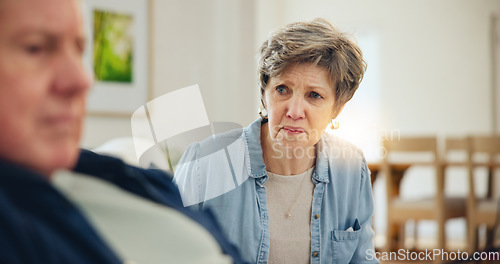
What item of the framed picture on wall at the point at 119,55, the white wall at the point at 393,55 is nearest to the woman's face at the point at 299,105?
the framed picture on wall at the point at 119,55

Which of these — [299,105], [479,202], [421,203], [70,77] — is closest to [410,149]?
[421,203]

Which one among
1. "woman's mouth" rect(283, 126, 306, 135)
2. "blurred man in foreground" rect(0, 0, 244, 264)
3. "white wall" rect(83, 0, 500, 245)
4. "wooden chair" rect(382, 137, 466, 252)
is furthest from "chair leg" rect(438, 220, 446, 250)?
"blurred man in foreground" rect(0, 0, 244, 264)

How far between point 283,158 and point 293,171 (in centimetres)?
4

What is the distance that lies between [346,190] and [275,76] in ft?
1.06

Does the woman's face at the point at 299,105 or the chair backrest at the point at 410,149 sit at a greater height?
the woman's face at the point at 299,105

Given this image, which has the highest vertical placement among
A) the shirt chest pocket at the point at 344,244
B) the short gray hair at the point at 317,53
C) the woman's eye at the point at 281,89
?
the short gray hair at the point at 317,53

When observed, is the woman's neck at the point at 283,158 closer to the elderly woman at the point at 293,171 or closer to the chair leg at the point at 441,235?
the elderly woman at the point at 293,171

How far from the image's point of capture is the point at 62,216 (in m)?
0.38

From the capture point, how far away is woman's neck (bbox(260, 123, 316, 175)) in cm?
123

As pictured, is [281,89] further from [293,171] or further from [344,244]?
[344,244]

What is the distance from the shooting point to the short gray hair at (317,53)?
1.14m

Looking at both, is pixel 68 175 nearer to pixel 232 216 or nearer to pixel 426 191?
pixel 232 216

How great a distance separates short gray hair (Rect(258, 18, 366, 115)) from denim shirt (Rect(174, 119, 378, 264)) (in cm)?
15

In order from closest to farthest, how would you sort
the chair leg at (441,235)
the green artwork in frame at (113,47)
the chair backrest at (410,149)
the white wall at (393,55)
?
the green artwork in frame at (113,47), the chair leg at (441,235), the chair backrest at (410,149), the white wall at (393,55)
